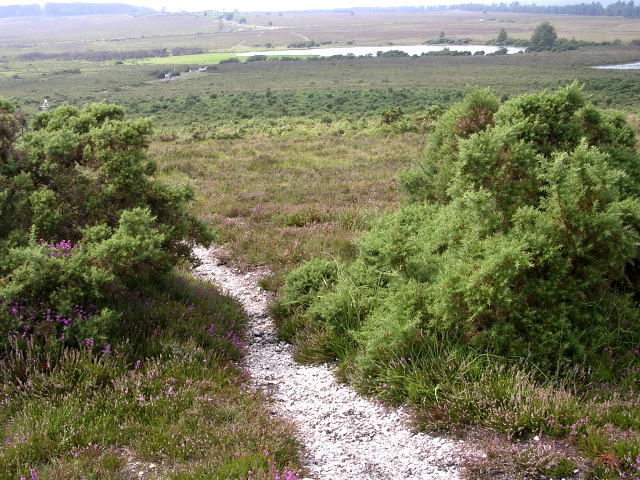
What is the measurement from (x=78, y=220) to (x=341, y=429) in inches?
164

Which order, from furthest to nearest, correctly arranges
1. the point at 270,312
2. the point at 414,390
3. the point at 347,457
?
the point at 270,312 → the point at 414,390 → the point at 347,457

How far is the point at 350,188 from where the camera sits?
48.2 ft

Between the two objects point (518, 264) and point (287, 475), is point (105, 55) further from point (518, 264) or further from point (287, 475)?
point (287, 475)

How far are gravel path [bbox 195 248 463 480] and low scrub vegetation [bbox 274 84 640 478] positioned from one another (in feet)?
0.67

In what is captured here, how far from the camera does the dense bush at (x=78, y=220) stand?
545cm

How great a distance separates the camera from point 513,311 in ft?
15.9

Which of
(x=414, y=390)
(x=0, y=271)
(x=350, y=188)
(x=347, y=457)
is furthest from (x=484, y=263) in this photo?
(x=350, y=188)

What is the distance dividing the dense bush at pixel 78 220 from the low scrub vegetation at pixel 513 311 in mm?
2212

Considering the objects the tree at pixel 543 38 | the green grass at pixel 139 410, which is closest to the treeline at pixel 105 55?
the tree at pixel 543 38

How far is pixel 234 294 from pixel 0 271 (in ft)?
10.9

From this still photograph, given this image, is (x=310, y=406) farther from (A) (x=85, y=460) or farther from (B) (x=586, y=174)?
(B) (x=586, y=174)

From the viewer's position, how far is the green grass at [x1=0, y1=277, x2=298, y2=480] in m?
4.05

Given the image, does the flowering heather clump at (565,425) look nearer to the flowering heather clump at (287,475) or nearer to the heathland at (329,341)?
the heathland at (329,341)

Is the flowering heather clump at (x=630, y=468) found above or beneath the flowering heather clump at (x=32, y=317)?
beneath
